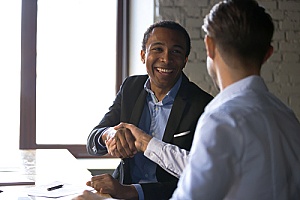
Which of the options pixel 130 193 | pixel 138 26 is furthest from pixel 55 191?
pixel 138 26

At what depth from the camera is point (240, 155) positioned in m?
1.06

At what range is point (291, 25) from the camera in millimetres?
3846

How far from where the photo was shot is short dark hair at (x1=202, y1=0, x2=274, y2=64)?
1182 mm

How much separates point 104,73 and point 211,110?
3050mm

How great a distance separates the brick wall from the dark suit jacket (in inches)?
50.4

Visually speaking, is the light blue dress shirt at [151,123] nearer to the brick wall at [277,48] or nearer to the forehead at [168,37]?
the forehead at [168,37]

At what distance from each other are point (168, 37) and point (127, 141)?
1.76 ft

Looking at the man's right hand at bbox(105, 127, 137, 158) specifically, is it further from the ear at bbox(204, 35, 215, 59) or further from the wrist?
the ear at bbox(204, 35, 215, 59)

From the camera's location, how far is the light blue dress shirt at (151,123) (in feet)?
7.39

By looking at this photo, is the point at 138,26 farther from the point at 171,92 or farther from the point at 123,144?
the point at 123,144

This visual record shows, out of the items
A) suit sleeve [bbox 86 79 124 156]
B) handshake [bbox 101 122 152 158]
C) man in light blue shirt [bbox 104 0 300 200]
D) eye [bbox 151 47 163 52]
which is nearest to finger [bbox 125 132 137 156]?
handshake [bbox 101 122 152 158]

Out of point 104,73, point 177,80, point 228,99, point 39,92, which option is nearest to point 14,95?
point 39,92

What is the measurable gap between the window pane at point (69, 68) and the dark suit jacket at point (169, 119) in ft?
5.16

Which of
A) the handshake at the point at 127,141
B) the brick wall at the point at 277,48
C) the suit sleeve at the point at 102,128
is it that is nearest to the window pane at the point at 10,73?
the brick wall at the point at 277,48
